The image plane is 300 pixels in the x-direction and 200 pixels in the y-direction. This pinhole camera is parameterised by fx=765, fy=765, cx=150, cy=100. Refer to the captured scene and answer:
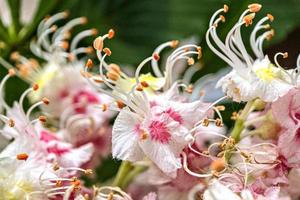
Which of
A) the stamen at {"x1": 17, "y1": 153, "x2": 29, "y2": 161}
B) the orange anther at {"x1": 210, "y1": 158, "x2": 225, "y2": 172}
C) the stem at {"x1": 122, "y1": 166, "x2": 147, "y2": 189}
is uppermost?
the stamen at {"x1": 17, "y1": 153, "x2": 29, "y2": 161}

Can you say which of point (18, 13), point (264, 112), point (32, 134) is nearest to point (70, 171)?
point (32, 134)

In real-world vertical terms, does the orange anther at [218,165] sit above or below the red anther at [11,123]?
below

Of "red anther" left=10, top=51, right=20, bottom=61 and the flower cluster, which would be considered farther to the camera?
"red anther" left=10, top=51, right=20, bottom=61

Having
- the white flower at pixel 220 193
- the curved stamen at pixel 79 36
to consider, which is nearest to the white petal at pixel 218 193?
the white flower at pixel 220 193

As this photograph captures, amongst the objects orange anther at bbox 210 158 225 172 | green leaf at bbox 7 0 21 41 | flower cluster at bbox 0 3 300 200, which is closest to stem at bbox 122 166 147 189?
flower cluster at bbox 0 3 300 200

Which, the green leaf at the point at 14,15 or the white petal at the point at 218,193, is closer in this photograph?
the white petal at the point at 218,193

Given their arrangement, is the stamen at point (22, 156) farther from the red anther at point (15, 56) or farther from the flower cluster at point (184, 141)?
the red anther at point (15, 56)

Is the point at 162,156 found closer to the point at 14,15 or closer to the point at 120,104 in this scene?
the point at 120,104

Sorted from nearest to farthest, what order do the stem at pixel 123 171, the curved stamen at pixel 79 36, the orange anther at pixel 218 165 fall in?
1. the orange anther at pixel 218 165
2. the stem at pixel 123 171
3. the curved stamen at pixel 79 36

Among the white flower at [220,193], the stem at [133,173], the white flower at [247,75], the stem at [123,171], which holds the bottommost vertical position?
the stem at [133,173]

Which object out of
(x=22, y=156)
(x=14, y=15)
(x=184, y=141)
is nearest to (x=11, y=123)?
(x=22, y=156)

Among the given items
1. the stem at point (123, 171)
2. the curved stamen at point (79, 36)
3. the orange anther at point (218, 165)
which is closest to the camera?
the orange anther at point (218, 165)

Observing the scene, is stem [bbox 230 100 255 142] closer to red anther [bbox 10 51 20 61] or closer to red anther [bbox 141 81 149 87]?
red anther [bbox 141 81 149 87]
